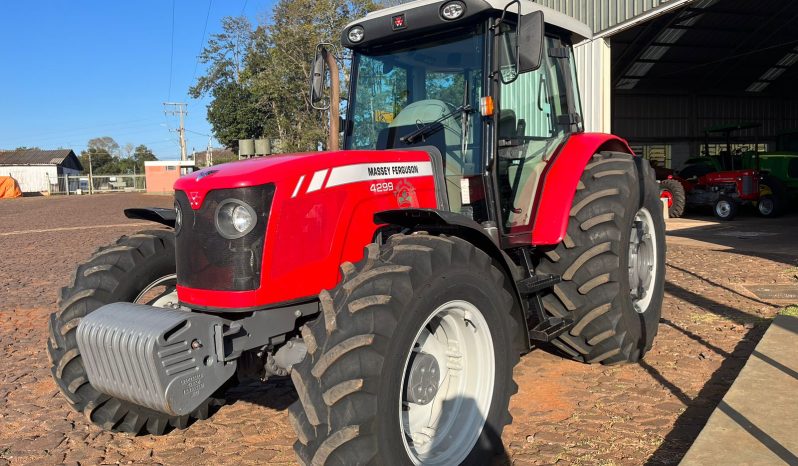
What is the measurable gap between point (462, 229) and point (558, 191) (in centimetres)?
116

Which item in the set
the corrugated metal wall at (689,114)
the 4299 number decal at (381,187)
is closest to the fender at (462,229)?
the 4299 number decal at (381,187)

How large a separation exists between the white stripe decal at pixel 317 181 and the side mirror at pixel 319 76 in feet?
4.31

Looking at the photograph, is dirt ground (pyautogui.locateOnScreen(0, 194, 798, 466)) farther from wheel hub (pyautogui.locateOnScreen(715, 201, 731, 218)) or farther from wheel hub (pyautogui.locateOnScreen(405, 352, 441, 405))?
wheel hub (pyautogui.locateOnScreen(715, 201, 731, 218))

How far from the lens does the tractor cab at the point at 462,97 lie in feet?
12.1

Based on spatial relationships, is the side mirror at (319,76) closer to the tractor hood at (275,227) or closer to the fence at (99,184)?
the tractor hood at (275,227)

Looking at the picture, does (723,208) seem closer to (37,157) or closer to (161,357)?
(161,357)

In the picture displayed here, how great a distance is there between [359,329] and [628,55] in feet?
79.1

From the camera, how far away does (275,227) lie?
280 cm

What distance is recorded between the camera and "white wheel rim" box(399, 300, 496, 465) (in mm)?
2947

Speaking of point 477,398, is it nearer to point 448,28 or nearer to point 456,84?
point 456,84

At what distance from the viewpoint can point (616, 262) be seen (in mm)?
4039

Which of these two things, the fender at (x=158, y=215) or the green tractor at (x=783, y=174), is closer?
the fender at (x=158, y=215)

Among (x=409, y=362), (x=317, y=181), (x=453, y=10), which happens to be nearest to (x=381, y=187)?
(x=317, y=181)

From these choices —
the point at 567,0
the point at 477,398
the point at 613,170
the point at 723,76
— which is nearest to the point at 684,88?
the point at 723,76
